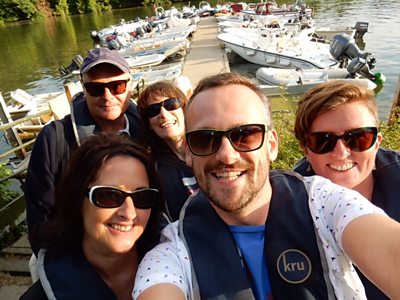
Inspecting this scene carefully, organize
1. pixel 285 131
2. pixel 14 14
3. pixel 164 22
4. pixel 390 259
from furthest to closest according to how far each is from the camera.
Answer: pixel 14 14, pixel 164 22, pixel 285 131, pixel 390 259

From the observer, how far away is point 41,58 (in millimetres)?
→ 26156

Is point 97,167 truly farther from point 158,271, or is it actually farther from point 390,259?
point 390,259

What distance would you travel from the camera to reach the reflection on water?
17.6 meters

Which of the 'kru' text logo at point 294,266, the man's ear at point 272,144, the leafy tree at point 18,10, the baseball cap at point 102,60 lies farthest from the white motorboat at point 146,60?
the leafy tree at point 18,10

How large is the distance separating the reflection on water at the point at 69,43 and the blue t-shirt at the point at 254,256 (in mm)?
10718

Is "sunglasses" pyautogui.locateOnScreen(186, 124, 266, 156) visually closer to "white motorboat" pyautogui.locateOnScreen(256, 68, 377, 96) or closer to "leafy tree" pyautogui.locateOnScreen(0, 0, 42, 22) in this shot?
"white motorboat" pyautogui.locateOnScreen(256, 68, 377, 96)

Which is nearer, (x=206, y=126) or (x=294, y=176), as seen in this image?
(x=206, y=126)

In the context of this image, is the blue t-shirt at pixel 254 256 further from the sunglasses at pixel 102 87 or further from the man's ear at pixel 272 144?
the sunglasses at pixel 102 87

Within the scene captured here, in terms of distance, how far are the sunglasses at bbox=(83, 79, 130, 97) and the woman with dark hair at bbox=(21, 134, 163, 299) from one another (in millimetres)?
961

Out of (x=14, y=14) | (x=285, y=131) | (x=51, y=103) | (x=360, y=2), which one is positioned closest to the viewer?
(x=285, y=131)

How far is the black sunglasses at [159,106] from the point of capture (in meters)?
2.88

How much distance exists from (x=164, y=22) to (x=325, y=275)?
26382 mm

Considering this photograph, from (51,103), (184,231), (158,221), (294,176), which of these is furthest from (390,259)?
(51,103)

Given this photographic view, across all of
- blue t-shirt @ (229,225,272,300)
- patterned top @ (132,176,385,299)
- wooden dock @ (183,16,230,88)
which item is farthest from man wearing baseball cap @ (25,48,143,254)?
wooden dock @ (183,16,230,88)
